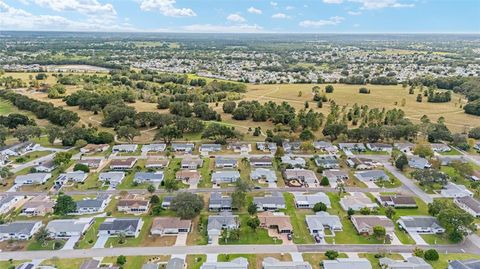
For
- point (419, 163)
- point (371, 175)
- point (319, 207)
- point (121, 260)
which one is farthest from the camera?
point (419, 163)

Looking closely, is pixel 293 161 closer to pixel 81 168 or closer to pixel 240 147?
pixel 240 147

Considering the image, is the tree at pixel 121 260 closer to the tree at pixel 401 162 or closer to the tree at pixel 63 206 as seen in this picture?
the tree at pixel 63 206

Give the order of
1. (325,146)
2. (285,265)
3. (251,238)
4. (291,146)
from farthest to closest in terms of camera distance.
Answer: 1. (325,146)
2. (291,146)
3. (251,238)
4. (285,265)

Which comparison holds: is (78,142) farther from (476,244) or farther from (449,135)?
(449,135)

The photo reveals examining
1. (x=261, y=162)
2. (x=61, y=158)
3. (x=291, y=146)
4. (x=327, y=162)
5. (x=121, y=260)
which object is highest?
(x=61, y=158)

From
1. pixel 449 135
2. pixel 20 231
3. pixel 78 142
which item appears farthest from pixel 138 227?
pixel 449 135

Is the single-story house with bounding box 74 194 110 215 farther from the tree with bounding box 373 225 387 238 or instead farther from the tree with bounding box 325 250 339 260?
the tree with bounding box 373 225 387 238

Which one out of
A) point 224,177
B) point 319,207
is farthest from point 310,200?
point 224,177
